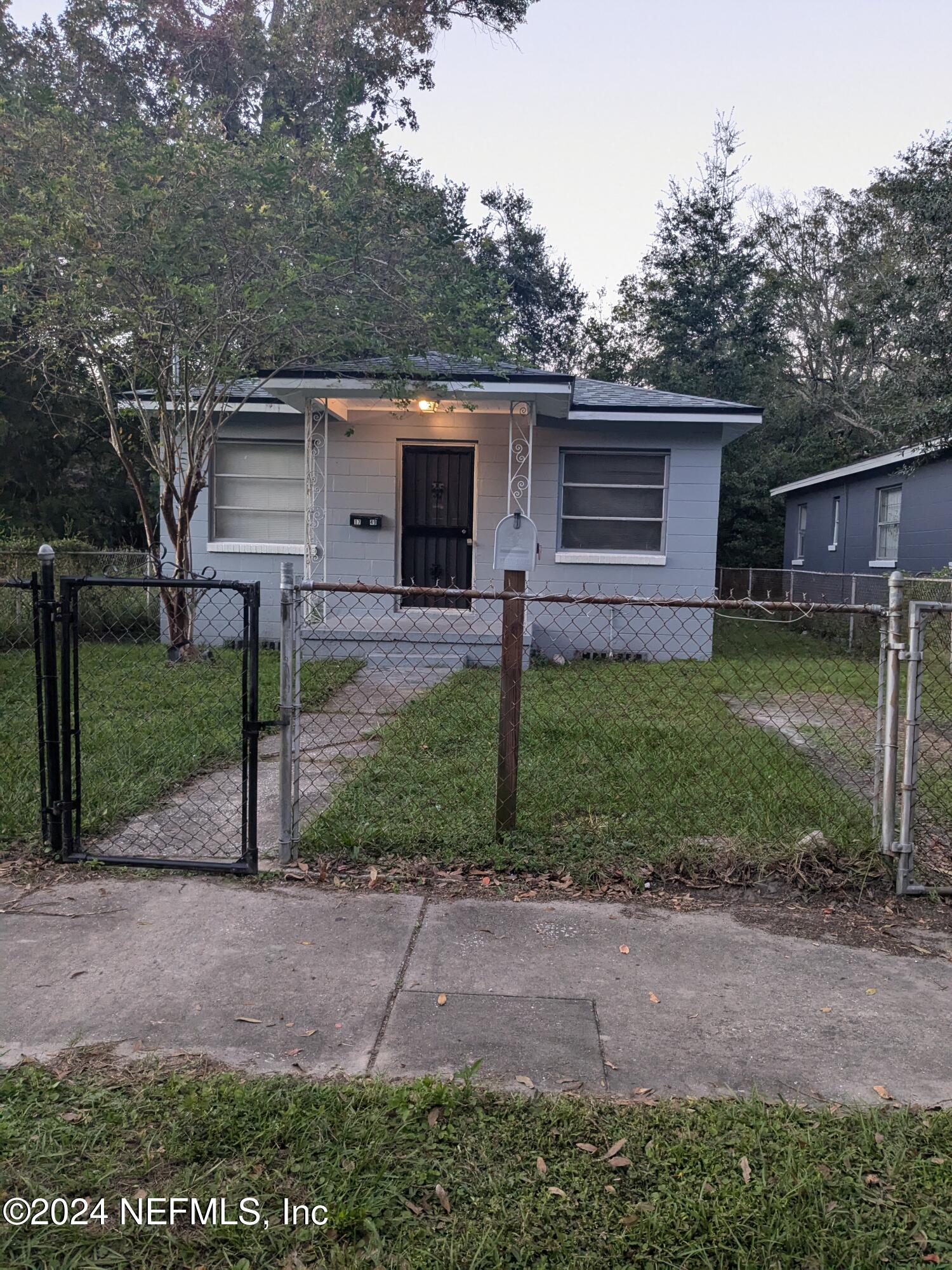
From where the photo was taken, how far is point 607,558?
498 inches

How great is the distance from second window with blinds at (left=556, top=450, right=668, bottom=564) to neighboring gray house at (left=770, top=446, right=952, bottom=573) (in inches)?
178

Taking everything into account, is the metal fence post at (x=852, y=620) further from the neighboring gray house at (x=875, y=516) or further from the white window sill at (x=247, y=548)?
the white window sill at (x=247, y=548)

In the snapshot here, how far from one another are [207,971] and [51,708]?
1.64m

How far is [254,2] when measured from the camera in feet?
75.0

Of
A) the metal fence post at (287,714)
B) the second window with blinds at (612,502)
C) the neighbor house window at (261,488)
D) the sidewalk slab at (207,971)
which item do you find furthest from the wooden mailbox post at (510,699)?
the neighbor house window at (261,488)

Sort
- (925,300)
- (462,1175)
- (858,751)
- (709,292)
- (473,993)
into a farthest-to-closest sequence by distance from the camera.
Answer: (709,292) → (925,300) → (858,751) → (473,993) → (462,1175)

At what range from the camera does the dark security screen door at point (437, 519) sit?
1290 cm

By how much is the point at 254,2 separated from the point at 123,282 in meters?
18.5

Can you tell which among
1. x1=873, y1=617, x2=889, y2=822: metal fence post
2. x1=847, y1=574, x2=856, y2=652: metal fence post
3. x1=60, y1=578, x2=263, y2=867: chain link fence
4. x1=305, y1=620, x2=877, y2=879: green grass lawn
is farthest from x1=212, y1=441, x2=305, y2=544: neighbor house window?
x1=873, y1=617, x2=889, y2=822: metal fence post

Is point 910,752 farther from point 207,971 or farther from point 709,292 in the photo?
point 709,292

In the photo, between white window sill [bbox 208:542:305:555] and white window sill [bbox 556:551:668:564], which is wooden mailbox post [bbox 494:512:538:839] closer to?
white window sill [bbox 556:551:668:564]

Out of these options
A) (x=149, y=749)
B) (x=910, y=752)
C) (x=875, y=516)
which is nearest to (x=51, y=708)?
(x=149, y=749)

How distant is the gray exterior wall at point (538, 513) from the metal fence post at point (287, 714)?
816 centimetres

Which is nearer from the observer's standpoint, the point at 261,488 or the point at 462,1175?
the point at 462,1175
